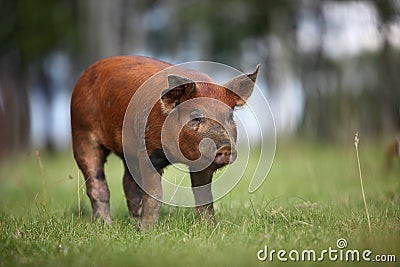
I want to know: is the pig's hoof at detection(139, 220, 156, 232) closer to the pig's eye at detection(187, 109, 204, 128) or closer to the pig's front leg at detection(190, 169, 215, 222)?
the pig's front leg at detection(190, 169, 215, 222)

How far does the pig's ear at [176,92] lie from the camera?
4750 millimetres

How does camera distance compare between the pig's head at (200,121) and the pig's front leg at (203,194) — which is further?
the pig's front leg at (203,194)

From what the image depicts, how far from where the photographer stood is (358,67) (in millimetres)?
23000

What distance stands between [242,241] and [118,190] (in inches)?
210

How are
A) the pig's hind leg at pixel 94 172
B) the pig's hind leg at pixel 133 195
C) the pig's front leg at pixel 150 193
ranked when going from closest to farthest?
the pig's front leg at pixel 150 193
the pig's hind leg at pixel 94 172
the pig's hind leg at pixel 133 195

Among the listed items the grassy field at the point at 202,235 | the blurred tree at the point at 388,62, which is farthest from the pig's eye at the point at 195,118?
the blurred tree at the point at 388,62

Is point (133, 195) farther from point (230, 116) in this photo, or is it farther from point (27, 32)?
point (27, 32)

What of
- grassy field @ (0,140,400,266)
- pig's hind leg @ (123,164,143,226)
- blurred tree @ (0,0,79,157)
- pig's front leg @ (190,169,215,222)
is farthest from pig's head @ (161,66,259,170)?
blurred tree @ (0,0,79,157)

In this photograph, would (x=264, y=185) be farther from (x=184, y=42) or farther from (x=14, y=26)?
(x=184, y=42)

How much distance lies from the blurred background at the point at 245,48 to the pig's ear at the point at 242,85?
27.9 feet

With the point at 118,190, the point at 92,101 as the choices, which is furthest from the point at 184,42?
the point at 92,101

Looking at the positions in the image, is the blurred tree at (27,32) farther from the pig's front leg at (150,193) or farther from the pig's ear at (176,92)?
the pig's ear at (176,92)

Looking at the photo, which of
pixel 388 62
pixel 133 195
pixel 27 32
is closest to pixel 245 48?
pixel 27 32

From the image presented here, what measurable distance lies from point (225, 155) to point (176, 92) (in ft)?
2.48
